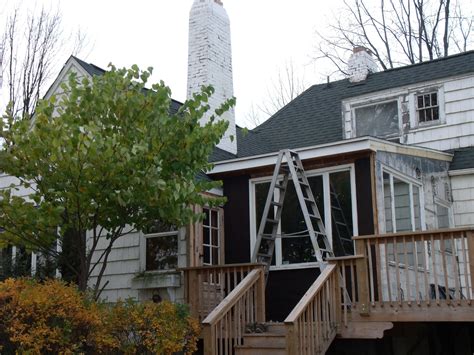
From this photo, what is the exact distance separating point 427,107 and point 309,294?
257 inches

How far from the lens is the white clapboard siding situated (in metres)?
12.2

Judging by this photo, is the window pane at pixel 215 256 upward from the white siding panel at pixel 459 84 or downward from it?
downward

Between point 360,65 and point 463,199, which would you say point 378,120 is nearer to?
point 360,65

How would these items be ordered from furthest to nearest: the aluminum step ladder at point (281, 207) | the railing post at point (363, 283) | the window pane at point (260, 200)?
the window pane at point (260, 200) < the aluminum step ladder at point (281, 207) < the railing post at point (363, 283)

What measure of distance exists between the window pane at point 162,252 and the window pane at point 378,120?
190 inches

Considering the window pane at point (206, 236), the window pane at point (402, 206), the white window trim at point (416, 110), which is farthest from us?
the white window trim at point (416, 110)

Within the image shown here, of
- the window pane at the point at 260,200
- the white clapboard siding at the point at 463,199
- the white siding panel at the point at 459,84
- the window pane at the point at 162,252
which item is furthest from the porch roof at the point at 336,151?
the white siding panel at the point at 459,84

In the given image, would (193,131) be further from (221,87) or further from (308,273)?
(221,87)

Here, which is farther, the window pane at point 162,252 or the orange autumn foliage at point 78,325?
the window pane at point 162,252

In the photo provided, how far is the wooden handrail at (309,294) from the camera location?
7.66 meters

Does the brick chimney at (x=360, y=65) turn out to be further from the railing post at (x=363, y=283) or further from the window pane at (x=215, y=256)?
the railing post at (x=363, y=283)

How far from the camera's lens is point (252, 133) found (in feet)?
50.2

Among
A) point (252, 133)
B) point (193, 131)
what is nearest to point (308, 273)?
point (193, 131)

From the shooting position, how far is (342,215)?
407 inches
